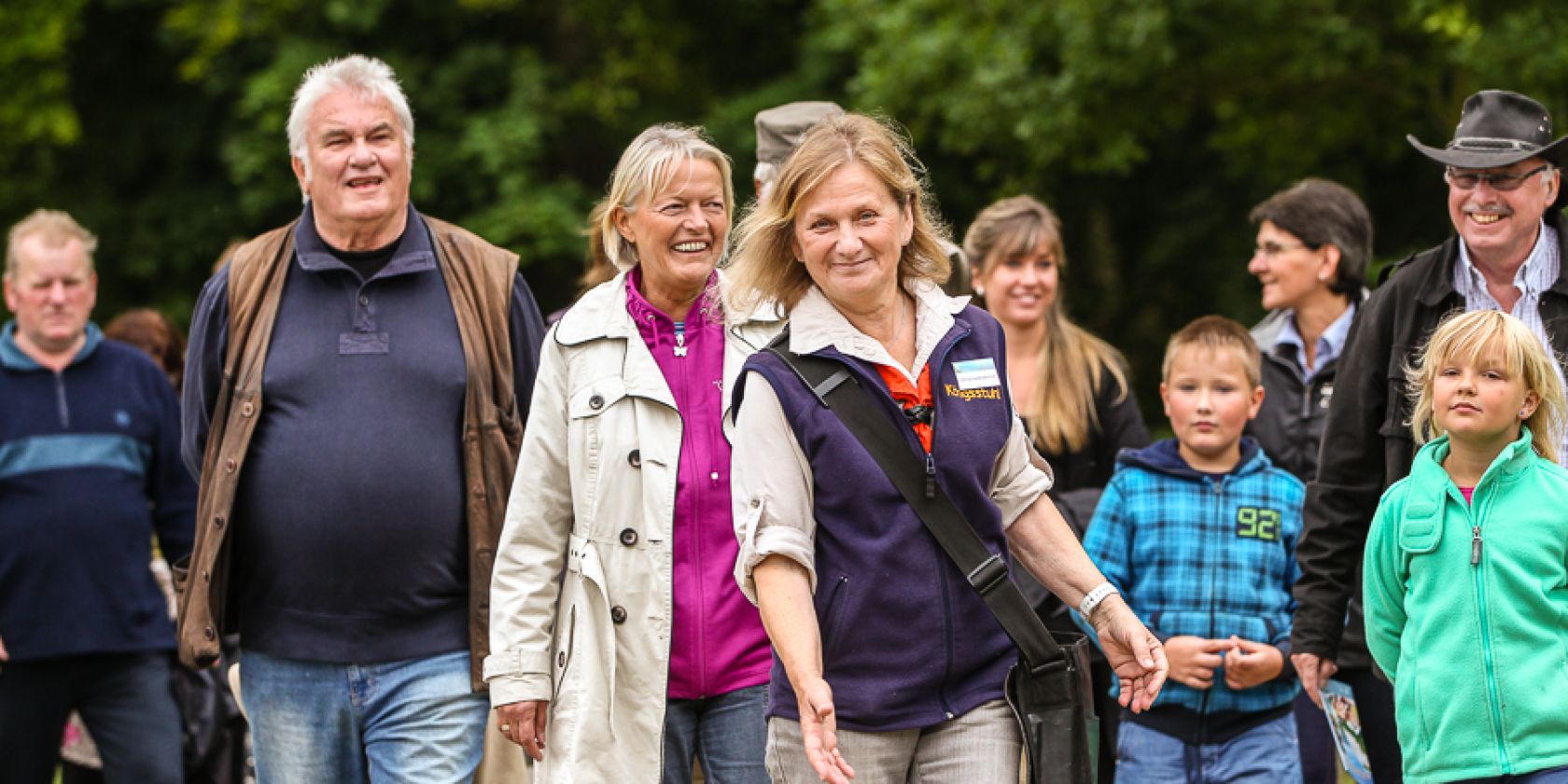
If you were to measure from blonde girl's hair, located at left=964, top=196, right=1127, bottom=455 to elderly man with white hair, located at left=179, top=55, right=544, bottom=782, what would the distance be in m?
1.99

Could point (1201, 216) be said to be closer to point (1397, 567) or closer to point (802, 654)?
A: point (1397, 567)

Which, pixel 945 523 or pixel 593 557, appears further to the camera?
pixel 593 557

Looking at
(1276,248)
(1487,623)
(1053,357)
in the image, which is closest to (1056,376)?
(1053,357)

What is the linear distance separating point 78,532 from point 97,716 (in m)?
0.63

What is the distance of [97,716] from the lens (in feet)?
20.6

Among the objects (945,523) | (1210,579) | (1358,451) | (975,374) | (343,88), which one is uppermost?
(343,88)

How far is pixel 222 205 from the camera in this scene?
18.0 m

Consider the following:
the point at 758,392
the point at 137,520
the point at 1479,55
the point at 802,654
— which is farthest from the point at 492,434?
the point at 1479,55

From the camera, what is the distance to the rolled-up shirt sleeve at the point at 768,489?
3.68 m

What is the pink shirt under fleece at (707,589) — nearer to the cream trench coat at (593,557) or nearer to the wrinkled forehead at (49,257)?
the cream trench coat at (593,557)

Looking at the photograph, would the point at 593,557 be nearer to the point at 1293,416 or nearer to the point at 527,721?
the point at 527,721

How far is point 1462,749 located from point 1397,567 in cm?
47

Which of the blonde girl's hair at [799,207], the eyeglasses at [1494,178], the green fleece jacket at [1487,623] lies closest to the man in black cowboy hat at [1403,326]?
the eyeglasses at [1494,178]

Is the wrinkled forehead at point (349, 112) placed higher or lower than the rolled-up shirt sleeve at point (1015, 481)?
higher
